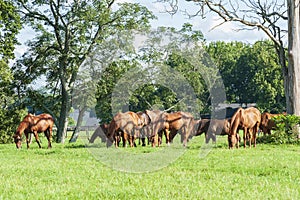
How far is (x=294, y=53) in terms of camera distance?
66.9 feet

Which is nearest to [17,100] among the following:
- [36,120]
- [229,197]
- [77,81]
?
[77,81]

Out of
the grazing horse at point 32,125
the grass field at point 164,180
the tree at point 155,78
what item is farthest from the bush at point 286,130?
the grazing horse at point 32,125

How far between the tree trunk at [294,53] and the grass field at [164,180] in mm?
8628

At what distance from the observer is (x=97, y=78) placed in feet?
85.1

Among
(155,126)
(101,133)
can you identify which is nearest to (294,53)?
(155,126)

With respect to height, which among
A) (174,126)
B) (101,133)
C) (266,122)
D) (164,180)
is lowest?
(164,180)

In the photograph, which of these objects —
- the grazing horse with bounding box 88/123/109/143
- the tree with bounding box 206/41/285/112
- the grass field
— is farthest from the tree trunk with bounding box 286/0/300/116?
the tree with bounding box 206/41/285/112

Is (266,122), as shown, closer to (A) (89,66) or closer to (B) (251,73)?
(A) (89,66)

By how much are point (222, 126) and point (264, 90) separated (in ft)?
132

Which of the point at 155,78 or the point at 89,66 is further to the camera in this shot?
the point at 89,66

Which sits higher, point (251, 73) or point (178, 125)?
point (251, 73)

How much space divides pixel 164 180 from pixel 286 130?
37.7 ft

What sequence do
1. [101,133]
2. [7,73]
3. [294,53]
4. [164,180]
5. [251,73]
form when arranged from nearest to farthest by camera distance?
[164,180], [294,53], [101,133], [7,73], [251,73]

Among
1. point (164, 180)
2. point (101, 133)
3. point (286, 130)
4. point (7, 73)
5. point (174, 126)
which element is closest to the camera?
point (164, 180)
